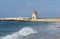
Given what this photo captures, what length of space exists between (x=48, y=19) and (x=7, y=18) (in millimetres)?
14437

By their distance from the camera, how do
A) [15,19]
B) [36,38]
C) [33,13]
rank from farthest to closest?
[15,19]
[33,13]
[36,38]

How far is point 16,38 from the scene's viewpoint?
15273 mm

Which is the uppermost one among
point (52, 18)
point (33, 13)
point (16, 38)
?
point (16, 38)

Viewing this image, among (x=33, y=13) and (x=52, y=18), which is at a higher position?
(x=33, y=13)

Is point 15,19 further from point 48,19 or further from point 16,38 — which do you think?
point 16,38

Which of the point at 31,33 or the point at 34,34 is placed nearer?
the point at 34,34

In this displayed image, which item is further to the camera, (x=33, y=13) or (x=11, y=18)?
(x=11, y=18)

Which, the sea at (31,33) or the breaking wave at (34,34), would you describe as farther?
the sea at (31,33)

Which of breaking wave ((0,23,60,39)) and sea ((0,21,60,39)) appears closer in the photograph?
breaking wave ((0,23,60,39))

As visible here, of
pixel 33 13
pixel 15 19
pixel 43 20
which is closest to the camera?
pixel 33 13

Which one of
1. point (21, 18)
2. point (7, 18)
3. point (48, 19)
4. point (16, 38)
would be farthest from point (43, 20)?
point (16, 38)

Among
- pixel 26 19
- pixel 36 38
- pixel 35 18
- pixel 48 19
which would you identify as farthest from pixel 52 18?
pixel 36 38

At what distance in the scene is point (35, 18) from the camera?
193ft

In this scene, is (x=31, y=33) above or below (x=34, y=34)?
below
